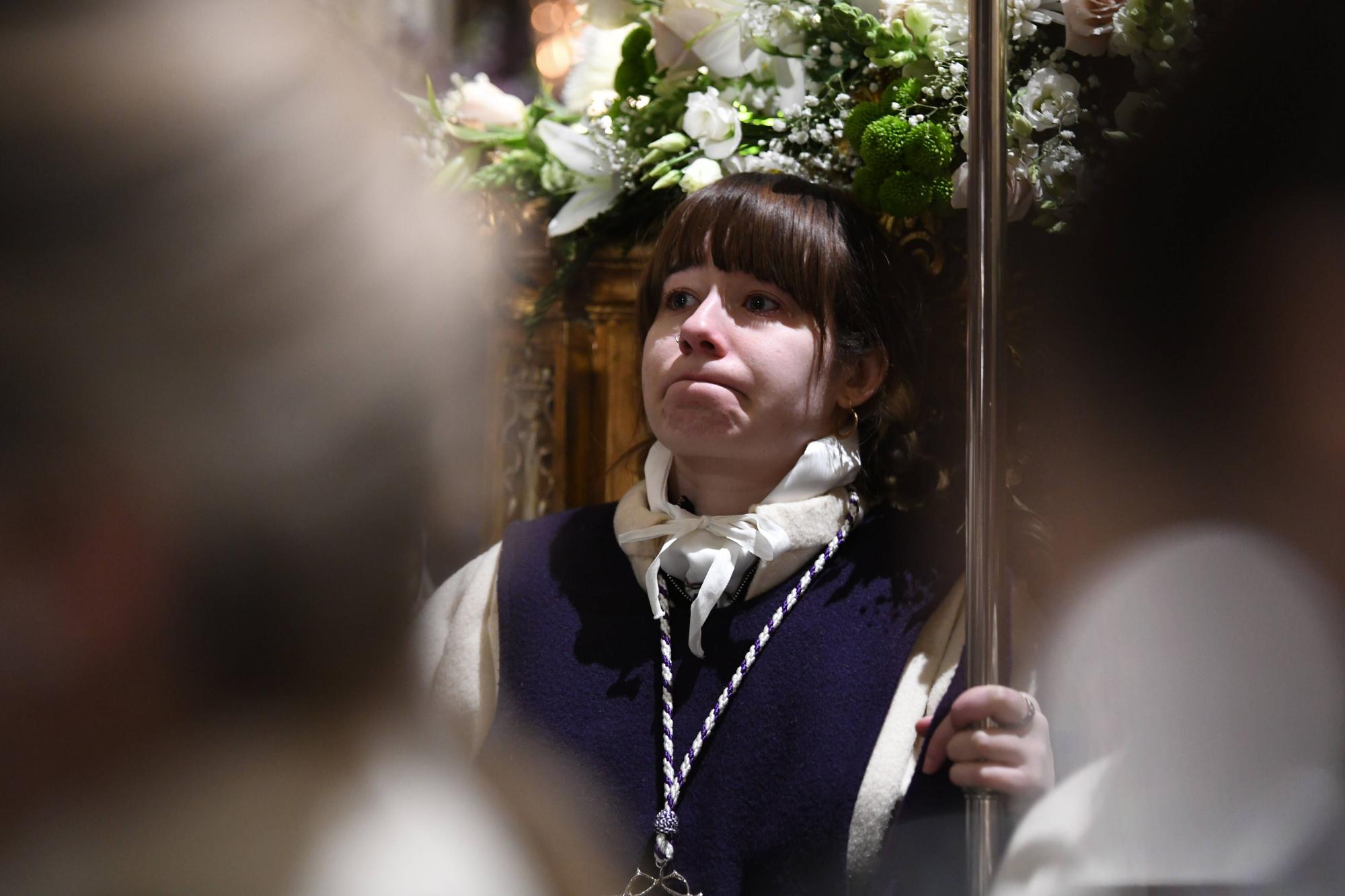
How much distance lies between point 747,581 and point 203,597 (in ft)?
2.78

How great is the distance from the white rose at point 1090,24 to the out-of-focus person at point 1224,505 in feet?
0.45

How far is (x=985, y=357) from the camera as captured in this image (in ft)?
2.35

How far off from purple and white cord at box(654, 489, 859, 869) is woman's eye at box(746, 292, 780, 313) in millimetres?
196

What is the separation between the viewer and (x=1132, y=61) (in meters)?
1.02

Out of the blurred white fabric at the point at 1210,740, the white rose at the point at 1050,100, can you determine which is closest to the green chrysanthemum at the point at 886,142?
the white rose at the point at 1050,100

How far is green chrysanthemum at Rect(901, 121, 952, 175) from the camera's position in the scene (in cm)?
108

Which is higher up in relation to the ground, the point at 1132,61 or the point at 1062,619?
the point at 1132,61

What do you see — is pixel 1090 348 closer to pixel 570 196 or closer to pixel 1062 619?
pixel 1062 619

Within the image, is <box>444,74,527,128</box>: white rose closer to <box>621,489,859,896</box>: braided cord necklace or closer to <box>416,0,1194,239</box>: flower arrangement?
<box>416,0,1194,239</box>: flower arrangement

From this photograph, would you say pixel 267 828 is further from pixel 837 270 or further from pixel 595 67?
pixel 595 67

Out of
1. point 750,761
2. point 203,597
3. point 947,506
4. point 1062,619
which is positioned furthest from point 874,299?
point 203,597

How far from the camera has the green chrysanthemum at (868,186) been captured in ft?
3.68

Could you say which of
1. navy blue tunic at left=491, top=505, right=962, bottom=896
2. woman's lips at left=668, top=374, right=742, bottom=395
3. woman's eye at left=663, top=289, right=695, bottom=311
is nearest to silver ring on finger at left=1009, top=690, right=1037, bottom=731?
navy blue tunic at left=491, top=505, right=962, bottom=896

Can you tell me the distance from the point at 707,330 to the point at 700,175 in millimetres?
248
